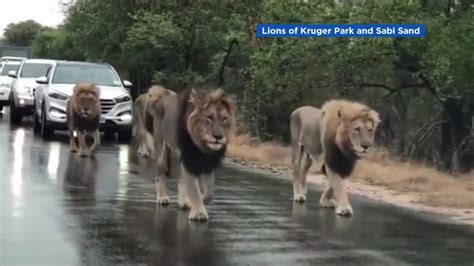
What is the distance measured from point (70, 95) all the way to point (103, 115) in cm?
95

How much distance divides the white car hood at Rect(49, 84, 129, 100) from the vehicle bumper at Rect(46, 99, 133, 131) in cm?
27

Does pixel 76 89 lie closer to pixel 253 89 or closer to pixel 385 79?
pixel 253 89

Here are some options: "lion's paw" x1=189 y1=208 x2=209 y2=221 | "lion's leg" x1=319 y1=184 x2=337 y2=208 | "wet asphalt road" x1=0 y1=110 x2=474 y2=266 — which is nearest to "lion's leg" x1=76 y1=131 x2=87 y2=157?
"wet asphalt road" x1=0 y1=110 x2=474 y2=266

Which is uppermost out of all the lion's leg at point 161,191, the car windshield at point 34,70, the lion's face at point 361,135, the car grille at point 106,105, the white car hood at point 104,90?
the car windshield at point 34,70

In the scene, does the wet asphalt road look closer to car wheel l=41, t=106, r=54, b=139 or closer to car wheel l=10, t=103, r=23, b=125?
car wheel l=41, t=106, r=54, b=139

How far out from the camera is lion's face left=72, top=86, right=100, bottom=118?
48.6 ft

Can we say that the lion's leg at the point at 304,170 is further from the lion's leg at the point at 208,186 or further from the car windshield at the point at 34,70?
the car windshield at the point at 34,70

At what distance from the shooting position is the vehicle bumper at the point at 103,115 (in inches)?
714

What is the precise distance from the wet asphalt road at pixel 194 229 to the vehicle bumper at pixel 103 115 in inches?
225

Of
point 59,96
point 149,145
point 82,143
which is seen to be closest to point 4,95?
point 59,96

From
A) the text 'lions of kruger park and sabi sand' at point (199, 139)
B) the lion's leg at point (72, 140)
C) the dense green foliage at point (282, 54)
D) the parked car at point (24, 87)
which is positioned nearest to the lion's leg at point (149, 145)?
the lion's leg at point (72, 140)

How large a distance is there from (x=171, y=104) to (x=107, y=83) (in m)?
9.49

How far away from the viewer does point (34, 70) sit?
80.0 feet

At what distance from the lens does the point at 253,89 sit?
25266mm
